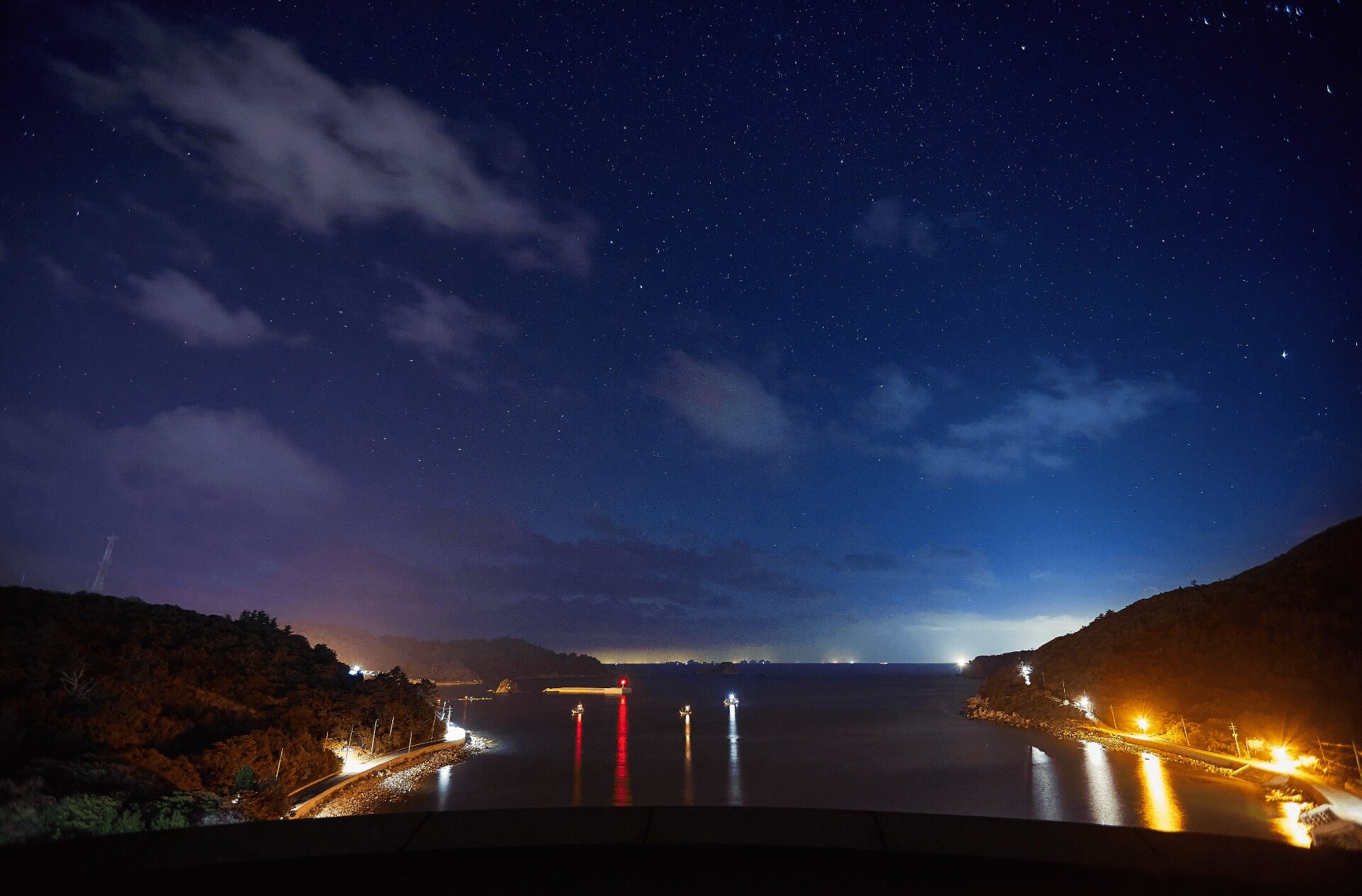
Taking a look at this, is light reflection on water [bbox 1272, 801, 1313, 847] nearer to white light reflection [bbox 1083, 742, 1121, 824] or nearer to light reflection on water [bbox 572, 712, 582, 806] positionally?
white light reflection [bbox 1083, 742, 1121, 824]

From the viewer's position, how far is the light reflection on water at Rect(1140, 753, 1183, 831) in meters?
36.2

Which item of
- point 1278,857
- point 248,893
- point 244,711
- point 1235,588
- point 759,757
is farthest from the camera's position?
point 1235,588

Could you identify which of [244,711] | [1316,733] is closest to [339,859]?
[244,711]

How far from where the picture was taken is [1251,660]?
55.7m

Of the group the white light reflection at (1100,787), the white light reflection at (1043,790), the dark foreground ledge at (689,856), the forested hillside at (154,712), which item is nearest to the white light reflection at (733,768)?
the white light reflection at (1043,790)

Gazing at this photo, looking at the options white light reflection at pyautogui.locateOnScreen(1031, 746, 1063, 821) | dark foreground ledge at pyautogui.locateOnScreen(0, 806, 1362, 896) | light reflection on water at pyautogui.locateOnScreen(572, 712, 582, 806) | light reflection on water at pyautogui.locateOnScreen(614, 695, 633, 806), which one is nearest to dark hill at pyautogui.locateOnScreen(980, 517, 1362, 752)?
white light reflection at pyautogui.locateOnScreen(1031, 746, 1063, 821)

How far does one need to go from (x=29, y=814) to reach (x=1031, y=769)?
6357cm

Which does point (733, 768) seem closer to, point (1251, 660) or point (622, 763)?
point (622, 763)

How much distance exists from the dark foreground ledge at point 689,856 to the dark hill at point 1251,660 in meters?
51.3

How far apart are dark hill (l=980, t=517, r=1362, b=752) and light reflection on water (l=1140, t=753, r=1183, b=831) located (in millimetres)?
4863

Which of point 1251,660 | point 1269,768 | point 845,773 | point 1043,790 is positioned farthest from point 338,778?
point 1251,660

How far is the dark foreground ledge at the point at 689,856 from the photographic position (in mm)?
3201

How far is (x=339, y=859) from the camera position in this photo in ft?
11.9

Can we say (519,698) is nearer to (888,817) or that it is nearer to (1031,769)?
(1031,769)
